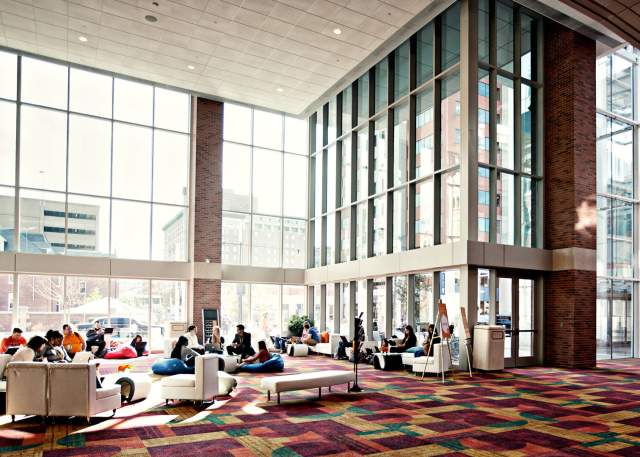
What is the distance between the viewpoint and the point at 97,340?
1638cm

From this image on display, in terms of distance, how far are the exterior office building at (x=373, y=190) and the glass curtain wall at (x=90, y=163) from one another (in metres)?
0.06

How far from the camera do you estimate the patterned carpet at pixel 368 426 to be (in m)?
6.15

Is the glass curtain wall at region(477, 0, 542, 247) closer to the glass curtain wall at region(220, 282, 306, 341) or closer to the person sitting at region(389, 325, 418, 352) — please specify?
the person sitting at region(389, 325, 418, 352)

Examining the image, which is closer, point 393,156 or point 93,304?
point 393,156

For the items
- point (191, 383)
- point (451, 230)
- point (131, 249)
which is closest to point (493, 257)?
point (451, 230)

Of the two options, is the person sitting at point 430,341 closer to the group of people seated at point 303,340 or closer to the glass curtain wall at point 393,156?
the glass curtain wall at point 393,156

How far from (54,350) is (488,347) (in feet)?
29.5

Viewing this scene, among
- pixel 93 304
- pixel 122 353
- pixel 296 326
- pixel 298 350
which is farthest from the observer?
pixel 296 326

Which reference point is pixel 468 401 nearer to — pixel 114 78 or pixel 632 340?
pixel 632 340

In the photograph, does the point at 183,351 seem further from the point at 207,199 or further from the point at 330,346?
the point at 207,199

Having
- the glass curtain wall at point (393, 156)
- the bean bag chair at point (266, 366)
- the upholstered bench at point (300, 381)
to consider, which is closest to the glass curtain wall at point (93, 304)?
the glass curtain wall at point (393, 156)

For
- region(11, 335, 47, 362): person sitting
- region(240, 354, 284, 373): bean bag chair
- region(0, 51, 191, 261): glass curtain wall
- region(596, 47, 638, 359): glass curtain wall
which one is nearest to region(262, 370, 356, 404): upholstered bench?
region(11, 335, 47, 362): person sitting

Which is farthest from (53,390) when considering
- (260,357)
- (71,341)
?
(71,341)

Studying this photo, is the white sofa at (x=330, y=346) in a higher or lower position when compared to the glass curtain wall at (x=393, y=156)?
lower
